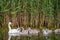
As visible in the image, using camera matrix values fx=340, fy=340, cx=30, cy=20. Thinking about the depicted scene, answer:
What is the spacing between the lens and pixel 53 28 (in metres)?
14.1

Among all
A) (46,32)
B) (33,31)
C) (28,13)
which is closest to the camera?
(46,32)

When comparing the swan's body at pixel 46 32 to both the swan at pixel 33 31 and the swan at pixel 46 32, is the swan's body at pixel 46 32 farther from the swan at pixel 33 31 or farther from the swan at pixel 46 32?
the swan at pixel 33 31

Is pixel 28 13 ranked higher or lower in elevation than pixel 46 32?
higher

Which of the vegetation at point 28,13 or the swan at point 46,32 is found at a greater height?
the vegetation at point 28,13

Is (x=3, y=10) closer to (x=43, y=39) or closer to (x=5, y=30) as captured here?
(x=5, y=30)

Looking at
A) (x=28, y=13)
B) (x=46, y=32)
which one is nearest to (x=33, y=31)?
(x=46, y=32)

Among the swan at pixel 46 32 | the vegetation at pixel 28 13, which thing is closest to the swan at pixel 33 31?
the swan at pixel 46 32

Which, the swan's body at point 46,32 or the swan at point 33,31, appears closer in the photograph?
the swan's body at point 46,32

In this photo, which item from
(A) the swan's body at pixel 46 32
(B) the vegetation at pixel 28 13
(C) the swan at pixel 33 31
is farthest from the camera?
(B) the vegetation at pixel 28 13

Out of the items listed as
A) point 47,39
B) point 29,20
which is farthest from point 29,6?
point 47,39

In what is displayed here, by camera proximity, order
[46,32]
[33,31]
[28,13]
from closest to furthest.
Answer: [46,32], [33,31], [28,13]

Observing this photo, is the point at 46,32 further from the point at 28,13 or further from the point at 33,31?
the point at 28,13

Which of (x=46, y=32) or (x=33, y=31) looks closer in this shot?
(x=46, y=32)

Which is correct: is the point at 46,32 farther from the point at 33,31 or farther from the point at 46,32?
the point at 33,31
